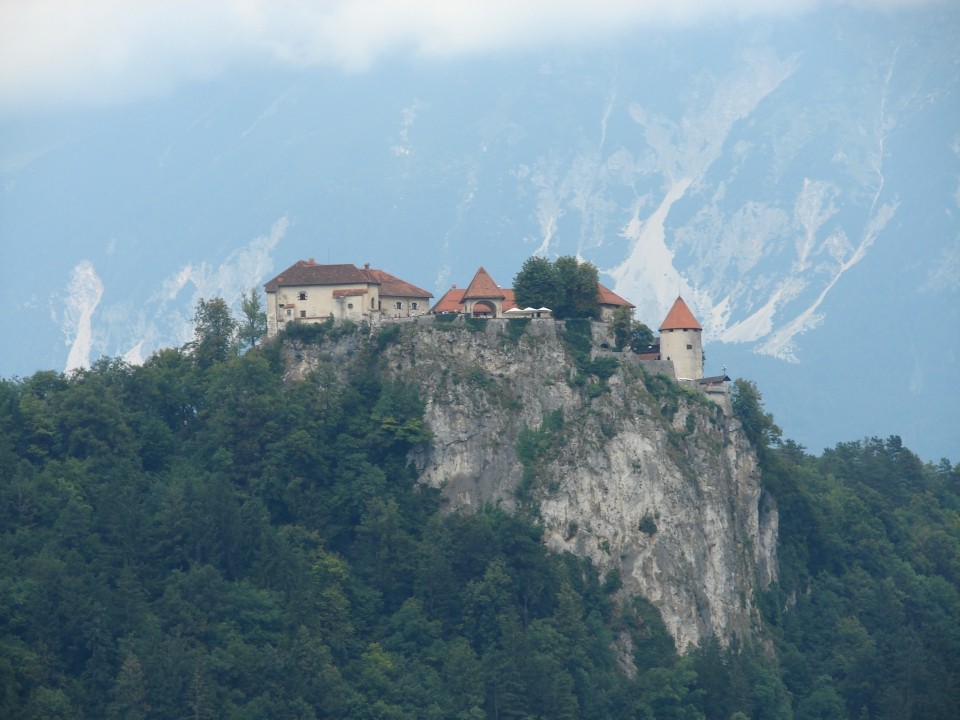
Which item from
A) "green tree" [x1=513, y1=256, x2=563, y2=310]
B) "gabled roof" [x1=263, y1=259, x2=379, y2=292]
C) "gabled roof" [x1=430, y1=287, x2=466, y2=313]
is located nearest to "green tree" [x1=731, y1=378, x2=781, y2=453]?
"green tree" [x1=513, y1=256, x2=563, y2=310]

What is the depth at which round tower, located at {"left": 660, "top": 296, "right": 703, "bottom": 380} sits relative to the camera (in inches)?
4894

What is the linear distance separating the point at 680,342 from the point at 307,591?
2467 centimetres

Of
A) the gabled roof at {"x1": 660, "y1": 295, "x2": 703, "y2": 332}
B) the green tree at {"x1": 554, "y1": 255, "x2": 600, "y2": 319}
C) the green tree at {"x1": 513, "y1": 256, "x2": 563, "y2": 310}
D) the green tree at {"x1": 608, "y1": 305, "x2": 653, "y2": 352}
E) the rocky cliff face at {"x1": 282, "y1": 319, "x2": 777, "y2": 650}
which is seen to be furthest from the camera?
the gabled roof at {"x1": 660, "y1": 295, "x2": 703, "y2": 332}

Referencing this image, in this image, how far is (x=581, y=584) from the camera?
11712 centimetres

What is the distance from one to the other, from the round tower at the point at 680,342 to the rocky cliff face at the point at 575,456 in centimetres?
254

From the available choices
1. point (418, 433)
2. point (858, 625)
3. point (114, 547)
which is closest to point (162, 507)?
point (114, 547)

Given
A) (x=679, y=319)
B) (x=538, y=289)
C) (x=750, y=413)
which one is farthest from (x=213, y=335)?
(x=750, y=413)

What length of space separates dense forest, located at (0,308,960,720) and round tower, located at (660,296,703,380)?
622 cm

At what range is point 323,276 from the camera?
405 feet

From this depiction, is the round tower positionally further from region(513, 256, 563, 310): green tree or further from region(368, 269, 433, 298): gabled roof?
region(368, 269, 433, 298): gabled roof

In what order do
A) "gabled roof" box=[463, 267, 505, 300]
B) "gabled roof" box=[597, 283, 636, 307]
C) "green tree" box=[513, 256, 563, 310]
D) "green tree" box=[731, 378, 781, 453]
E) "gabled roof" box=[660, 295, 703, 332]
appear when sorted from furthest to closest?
"green tree" box=[731, 378, 781, 453] < "gabled roof" box=[660, 295, 703, 332] < "gabled roof" box=[597, 283, 636, 307] < "gabled roof" box=[463, 267, 505, 300] < "green tree" box=[513, 256, 563, 310]

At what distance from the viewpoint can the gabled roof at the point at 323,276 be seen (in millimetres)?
123000

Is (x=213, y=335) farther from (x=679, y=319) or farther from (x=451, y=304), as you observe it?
(x=679, y=319)

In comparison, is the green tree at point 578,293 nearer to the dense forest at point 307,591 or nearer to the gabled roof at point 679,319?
the gabled roof at point 679,319
